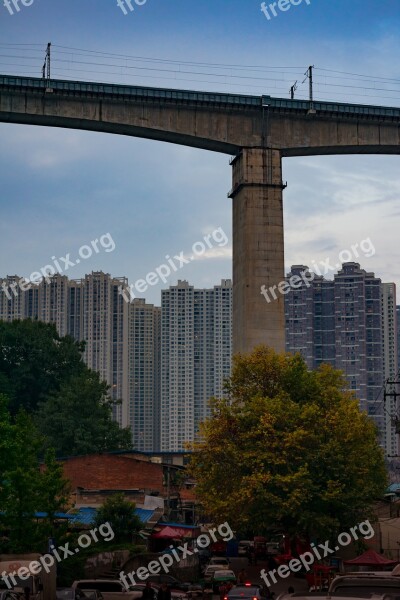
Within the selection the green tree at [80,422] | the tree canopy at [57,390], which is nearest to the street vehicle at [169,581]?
the tree canopy at [57,390]

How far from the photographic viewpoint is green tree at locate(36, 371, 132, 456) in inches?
3548

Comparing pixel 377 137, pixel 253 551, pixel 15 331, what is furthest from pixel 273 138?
pixel 15 331

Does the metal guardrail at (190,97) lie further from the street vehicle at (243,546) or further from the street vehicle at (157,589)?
the street vehicle at (157,589)

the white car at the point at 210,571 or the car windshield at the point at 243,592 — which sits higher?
the car windshield at the point at 243,592

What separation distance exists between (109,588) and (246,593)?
5045 mm

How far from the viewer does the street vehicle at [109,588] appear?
91.7 ft

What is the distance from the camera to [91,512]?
5462 cm

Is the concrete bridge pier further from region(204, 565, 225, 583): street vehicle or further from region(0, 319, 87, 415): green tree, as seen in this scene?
region(0, 319, 87, 415): green tree

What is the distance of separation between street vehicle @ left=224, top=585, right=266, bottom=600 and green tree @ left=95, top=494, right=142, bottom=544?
21.3m

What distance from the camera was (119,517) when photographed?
4862cm

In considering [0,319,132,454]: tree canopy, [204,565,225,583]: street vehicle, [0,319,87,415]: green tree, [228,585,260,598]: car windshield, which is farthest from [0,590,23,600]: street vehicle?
[0,319,87,415]: green tree

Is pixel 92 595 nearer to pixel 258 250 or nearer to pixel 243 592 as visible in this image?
pixel 243 592

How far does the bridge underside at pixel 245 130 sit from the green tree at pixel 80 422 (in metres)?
28.2

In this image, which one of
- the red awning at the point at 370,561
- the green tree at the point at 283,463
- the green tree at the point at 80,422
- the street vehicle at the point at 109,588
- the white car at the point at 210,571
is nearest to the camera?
the street vehicle at the point at 109,588
